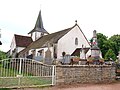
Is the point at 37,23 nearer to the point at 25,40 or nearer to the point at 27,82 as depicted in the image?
the point at 25,40

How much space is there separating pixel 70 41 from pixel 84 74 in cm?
2369

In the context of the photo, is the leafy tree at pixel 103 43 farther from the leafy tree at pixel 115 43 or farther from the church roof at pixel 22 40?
the church roof at pixel 22 40

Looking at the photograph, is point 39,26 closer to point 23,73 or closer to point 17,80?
point 23,73

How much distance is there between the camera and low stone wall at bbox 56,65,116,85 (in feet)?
38.4

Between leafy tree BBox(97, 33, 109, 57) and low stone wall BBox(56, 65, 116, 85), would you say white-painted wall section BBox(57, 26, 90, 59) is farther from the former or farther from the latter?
low stone wall BBox(56, 65, 116, 85)

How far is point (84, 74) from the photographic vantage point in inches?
497

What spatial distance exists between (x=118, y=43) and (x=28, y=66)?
46.6 meters

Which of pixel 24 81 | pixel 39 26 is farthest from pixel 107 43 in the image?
pixel 24 81

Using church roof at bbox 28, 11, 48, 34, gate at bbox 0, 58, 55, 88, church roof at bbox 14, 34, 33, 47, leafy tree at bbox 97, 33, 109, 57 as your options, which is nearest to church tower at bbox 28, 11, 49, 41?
church roof at bbox 28, 11, 48, 34

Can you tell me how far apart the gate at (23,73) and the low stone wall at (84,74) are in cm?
56

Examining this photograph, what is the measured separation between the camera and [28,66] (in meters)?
12.5

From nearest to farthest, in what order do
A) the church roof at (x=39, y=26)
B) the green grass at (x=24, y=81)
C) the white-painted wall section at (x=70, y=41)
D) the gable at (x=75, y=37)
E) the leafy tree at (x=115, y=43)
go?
the green grass at (x=24, y=81), the white-painted wall section at (x=70, y=41), the gable at (x=75, y=37), the church roof at (x=39, y=26), the leafy tree at (x=115, y=43)

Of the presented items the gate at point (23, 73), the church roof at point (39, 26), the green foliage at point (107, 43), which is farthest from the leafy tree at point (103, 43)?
the gate at point (23, 73)

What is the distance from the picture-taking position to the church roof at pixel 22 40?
159 feet
